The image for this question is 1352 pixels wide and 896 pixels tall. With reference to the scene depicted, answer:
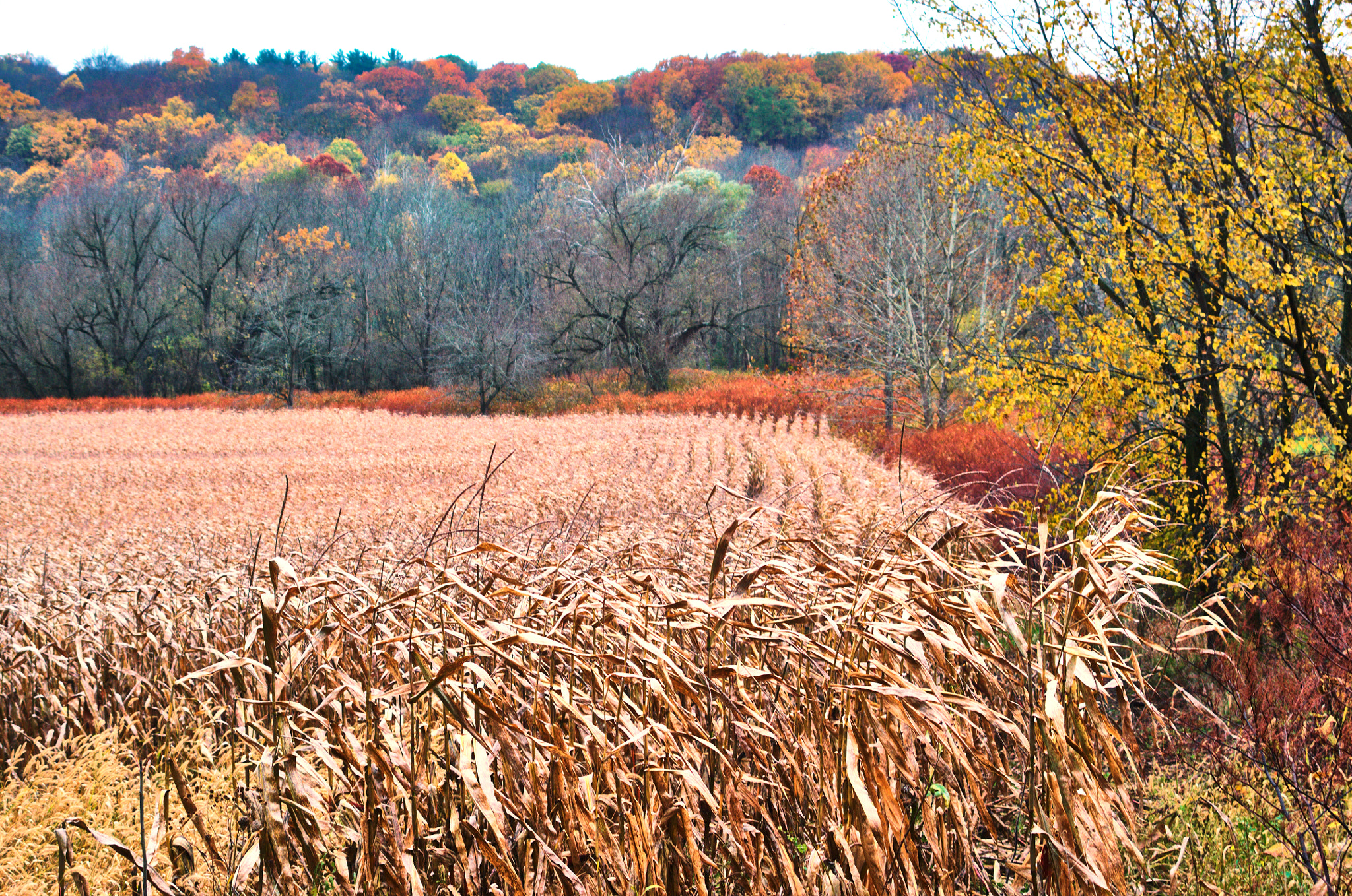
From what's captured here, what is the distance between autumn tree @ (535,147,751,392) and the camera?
37688 mm

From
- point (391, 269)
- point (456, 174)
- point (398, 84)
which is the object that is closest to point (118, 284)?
point (391, 269)

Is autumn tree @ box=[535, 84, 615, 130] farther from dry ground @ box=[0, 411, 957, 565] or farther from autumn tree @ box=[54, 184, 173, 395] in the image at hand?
dry ground @ box=[0, 411, 957, 565]

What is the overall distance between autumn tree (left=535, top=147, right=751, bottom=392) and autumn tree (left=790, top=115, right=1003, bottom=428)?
16128mm

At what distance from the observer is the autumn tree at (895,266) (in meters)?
20.0

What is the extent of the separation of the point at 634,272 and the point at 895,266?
61.1 ft

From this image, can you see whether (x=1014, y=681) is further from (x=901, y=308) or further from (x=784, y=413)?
(x=784, y=413)

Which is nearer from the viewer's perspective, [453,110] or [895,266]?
[895,266]

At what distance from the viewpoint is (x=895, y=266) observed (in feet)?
68.2

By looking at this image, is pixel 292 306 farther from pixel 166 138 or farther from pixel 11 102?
pixel 11 102

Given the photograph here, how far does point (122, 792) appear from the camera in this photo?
356 centimetres

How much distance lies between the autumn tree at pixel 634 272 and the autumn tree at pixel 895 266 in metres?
16.1

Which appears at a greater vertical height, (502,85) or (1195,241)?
(502,85)

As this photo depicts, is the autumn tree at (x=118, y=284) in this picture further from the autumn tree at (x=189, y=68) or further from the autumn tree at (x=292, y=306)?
the autumn tree at (x=189, y=68)

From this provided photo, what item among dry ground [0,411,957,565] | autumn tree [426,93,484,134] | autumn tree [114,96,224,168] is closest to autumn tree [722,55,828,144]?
autumn tree [426,93,484,134]
